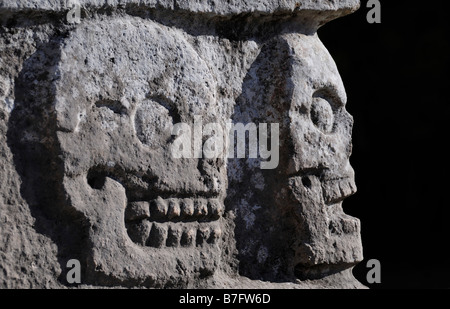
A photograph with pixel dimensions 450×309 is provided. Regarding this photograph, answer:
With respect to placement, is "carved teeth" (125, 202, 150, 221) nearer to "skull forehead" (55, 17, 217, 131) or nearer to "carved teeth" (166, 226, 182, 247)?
"carved teeth" (166, 226, 182, 247)

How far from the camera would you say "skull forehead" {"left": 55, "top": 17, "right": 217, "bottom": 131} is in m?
2.13

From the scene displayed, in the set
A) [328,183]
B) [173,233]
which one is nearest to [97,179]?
[173,233]

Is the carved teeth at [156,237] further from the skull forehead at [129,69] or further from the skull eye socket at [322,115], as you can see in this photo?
the skull eye socket at [322,115]

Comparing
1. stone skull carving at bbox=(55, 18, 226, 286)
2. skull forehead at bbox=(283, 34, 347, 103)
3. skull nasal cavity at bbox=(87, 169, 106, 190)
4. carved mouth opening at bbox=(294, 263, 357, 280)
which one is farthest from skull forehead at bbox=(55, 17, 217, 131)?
carved mouth opening at bbox=(294, 263, 357, 280)

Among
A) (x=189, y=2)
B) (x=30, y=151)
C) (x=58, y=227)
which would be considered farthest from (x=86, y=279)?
(x=189, y=2)

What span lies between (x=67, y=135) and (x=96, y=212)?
7.0 inches

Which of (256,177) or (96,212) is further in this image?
(256,177)

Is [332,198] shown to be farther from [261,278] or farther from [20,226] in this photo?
[20,226]

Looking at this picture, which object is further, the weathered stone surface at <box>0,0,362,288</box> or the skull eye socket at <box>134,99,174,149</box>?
the skull eye socket at <box>134,99,174,149</box>

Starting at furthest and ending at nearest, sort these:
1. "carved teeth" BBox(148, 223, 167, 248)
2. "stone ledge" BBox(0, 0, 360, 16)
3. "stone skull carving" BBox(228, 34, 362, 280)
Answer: "stone skull carving" BBox(228, 34, 362, 280)
"carved teeth" BBox(148, 223, 167, 248)
"stone ledge" BBox(0, 0, 360, 16)

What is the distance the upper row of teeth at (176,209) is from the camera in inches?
86.5

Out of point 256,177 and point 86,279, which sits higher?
point 256,177

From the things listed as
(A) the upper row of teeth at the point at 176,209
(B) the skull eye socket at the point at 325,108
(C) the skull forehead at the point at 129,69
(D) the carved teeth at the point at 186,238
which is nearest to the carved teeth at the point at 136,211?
(A) the upper row of teeth at the point at 176,209

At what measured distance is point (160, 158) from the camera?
223cm
